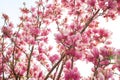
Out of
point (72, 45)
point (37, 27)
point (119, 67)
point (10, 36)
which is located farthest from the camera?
point (37, 27)

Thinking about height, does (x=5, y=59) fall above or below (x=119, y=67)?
above

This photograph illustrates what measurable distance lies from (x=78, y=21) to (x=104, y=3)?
1845 mm

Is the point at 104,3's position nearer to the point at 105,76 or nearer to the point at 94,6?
the point at 94,6

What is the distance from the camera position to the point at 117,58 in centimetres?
509

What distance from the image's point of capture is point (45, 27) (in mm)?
11578

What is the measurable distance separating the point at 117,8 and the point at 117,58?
264 cm

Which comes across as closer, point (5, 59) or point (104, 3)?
point (104, 3)

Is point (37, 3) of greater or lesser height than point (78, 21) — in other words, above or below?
above

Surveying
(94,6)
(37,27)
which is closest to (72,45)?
(94,6)

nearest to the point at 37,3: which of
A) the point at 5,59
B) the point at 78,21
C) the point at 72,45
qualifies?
the point at 78,21

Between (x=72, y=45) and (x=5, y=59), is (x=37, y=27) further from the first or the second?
(x=72, y=45)

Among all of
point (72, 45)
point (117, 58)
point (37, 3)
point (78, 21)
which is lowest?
point (117, 58)

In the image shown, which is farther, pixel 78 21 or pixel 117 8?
pixel 78 21

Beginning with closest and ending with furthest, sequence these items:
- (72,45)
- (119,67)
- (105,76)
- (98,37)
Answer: (105,76) → (119,67) → (72,45) → (98,37)
